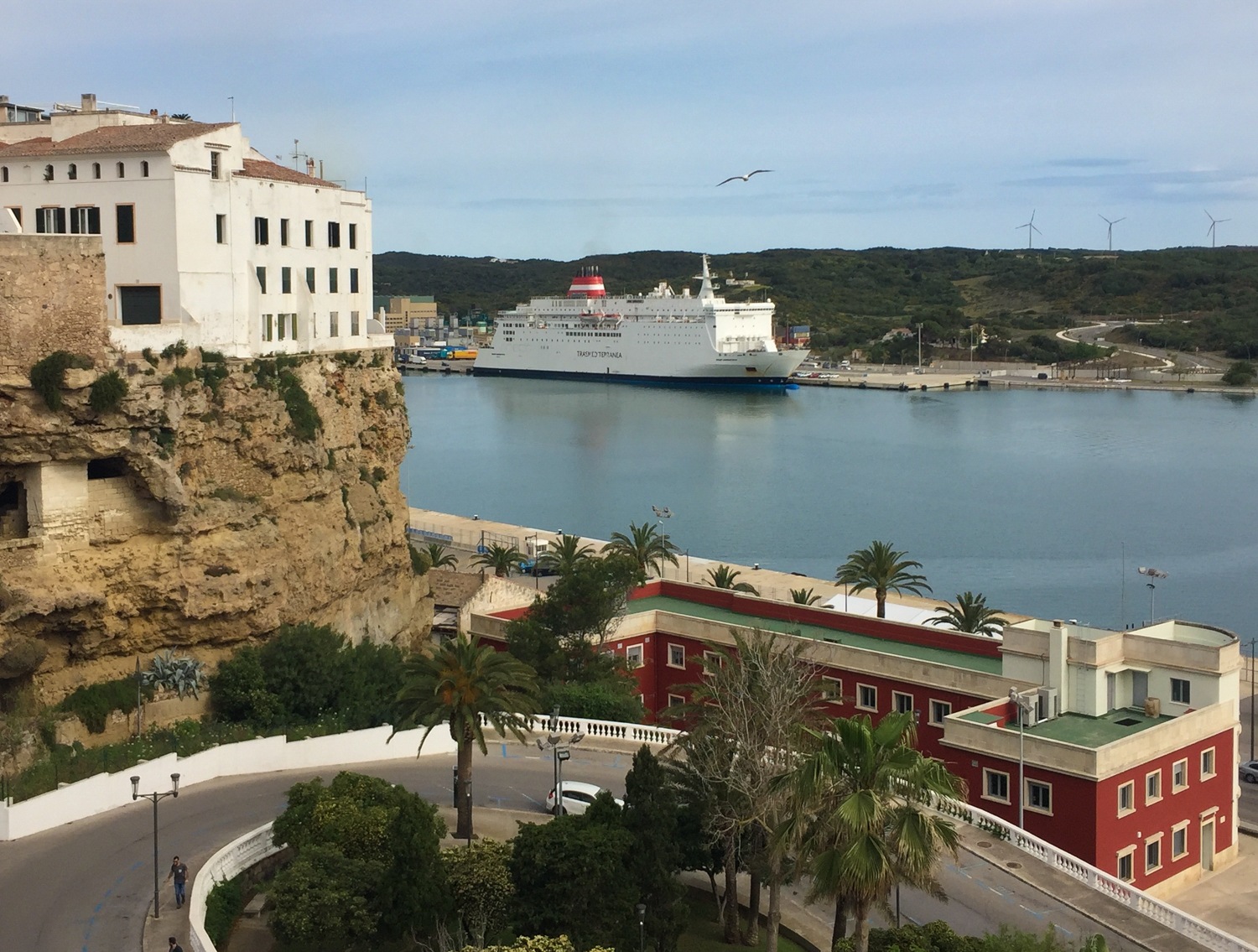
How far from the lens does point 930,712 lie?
23.1 metres

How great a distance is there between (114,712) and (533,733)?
18.7ft

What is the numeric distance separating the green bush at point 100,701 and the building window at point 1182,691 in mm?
14685

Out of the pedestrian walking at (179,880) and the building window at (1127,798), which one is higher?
the pedestrian walking at (179,880)

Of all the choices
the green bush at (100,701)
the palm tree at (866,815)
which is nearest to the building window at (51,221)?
the green bush at (100,701)

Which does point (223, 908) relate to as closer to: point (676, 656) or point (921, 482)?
point (676, 656)

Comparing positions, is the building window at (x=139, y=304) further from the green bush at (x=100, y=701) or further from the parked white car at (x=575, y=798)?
the parked white car at (x=575, y=798)

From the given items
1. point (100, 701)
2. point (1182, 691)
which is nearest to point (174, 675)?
point (100, 701)

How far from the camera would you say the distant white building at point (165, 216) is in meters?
21.7

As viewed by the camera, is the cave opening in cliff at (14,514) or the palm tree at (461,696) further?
the cave opening in cliff at (14,514)

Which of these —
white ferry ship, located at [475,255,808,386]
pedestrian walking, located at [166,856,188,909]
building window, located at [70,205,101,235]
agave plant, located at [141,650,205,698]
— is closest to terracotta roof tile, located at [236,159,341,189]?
building window, located at [70,205,101,235]

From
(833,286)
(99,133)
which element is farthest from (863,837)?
(833,286)

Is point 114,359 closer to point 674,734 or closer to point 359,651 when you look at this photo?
point 359,651

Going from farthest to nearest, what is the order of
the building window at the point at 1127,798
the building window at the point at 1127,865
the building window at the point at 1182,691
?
the building window at the point at 1182,691, the building window at the point at 1127,865, the building window at the point at 1127,798

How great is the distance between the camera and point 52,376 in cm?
1903
